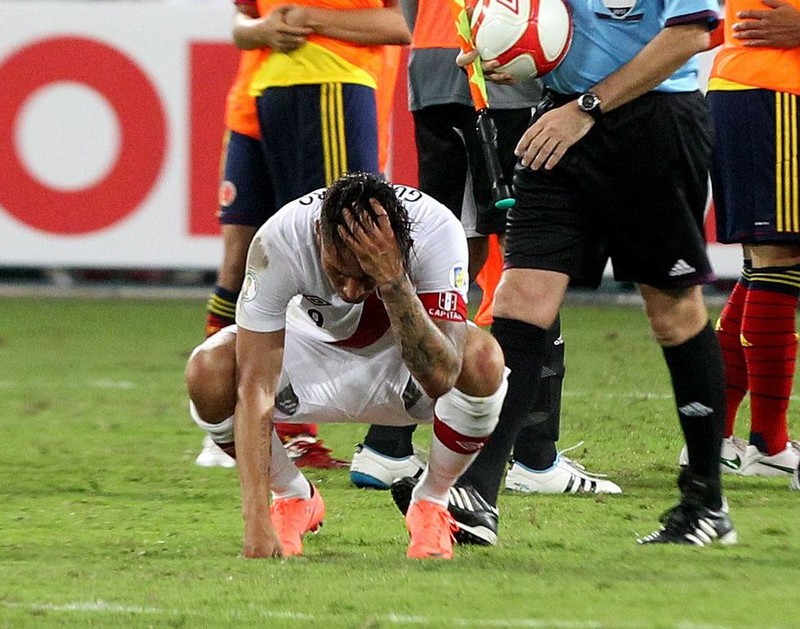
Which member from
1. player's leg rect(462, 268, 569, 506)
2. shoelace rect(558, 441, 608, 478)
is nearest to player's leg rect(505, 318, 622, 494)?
shoelace rect(558, 441, 608, 478)

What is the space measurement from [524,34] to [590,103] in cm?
26

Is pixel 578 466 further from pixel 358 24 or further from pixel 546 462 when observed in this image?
pixel 358 24

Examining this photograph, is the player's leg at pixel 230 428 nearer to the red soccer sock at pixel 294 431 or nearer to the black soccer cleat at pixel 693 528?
the black soccer cleat at pixel 693 528

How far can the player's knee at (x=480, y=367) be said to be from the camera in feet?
13.3

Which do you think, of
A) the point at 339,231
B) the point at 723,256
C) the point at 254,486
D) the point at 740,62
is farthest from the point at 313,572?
the point at 723,256

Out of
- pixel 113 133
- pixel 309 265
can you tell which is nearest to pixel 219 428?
pixel 309 265

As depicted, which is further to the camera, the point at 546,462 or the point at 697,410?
the point at 546,462

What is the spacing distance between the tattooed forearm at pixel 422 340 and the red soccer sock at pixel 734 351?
194 cm

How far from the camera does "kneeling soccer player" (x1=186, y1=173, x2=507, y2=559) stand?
3.82 meters

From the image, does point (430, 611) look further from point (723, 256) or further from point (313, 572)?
point (723, 256)

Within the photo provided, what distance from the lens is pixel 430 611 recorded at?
3.41m

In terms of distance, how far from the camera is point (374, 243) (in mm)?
3738

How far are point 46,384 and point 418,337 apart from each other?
429 cm

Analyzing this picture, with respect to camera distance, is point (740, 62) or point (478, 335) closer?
point (478, 335)
